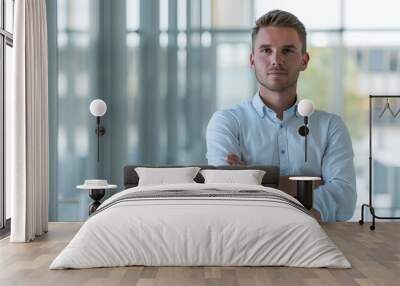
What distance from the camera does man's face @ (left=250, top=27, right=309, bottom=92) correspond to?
724 cm

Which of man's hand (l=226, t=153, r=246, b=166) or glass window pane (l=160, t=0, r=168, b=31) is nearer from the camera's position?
man's hand (l=226, t=153, r=246, b=166)

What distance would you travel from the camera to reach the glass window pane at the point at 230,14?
7533 millimetres

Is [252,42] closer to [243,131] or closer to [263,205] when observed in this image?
[243,131]

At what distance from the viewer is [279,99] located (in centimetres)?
725

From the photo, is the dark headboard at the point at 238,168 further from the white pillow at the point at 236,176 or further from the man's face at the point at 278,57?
the man's face at the point at 278,57

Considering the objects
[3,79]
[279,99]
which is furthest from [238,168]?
[3,79]

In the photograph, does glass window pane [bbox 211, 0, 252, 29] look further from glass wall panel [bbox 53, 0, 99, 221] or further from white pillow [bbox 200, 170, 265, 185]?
white pillow [bbox 200, 170, 265, 185]

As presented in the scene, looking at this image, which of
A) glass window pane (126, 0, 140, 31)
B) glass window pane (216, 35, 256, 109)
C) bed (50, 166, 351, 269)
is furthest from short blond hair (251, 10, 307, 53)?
bed (50, 166, 351, 269)

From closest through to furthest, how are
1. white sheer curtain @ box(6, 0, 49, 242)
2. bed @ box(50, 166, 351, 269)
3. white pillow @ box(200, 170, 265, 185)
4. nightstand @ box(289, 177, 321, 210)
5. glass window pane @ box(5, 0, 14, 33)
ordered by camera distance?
bed @ box(50, 166, 351, 269)
white sheer curtain @ box(6, 0, 49, 242)
white pillow @ box(200, 170, 265, 185)
nightstand @ box(289, 177, 321, 210)
glass window pane @ box(5, 0, 14, 33)

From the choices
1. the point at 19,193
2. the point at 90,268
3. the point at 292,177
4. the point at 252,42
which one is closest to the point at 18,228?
the point at 19,193

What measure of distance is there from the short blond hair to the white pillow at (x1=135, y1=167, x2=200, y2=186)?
Result: 5.99 ft

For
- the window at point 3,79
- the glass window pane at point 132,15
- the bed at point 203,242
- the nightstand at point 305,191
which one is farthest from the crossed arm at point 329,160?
the bed at point 203,242

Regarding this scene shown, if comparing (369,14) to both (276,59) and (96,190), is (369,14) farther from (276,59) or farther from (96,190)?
(96,190)

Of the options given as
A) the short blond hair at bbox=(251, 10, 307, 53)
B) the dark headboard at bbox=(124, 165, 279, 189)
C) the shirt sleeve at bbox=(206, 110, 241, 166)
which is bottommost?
the dark headboard at bbox=(124, 165, 279, 189)
